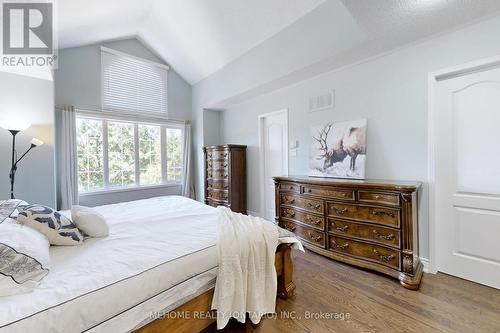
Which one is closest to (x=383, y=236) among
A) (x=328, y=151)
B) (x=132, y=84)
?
(x=328, y=151)

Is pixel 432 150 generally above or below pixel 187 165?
above

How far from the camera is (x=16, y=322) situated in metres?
0.83

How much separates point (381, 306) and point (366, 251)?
58 centimetres

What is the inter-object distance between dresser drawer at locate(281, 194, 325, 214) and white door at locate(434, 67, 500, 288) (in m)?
1.13

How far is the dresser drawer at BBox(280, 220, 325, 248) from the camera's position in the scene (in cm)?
262

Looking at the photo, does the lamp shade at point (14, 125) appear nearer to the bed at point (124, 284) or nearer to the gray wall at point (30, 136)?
the gray wall at point (30, 136)

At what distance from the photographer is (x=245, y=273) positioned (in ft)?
4.91

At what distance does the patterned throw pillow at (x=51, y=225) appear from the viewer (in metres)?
1.44

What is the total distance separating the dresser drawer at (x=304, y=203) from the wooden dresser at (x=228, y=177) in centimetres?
131

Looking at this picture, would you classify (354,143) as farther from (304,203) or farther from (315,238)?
(315,238)

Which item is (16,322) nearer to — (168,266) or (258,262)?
(168,266)

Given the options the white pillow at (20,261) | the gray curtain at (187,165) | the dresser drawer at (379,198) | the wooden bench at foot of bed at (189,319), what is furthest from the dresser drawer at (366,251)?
the gray curtain at (187,165)

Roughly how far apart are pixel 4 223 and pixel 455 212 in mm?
3559

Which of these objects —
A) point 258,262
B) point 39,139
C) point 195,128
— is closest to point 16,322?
point 258,262
